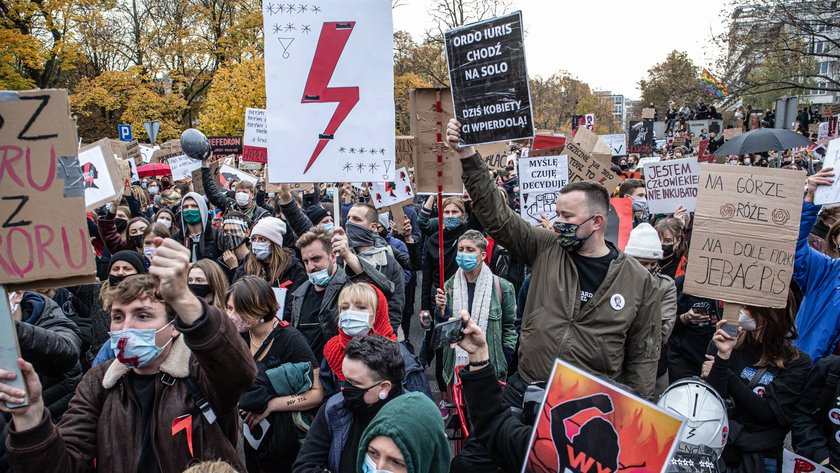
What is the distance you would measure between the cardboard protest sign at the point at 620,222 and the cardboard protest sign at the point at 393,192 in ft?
10.3

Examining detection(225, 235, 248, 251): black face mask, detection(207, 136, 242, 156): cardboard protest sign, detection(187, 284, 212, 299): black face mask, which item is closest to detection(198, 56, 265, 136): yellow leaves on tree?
detection(207, 136, 242, 156): cardboard protest sign

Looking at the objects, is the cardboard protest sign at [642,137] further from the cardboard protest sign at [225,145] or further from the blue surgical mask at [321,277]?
the blue surgical mask at [321,277]

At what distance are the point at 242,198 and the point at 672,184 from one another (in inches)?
211

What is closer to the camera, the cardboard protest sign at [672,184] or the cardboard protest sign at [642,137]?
the cardboard protest sign at [672,184]

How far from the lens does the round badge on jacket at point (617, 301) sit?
10.8ft

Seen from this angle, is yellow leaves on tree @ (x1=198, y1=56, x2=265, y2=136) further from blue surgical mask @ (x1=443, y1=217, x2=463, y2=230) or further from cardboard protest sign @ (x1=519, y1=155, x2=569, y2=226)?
cardboard protest sign @ (x1=519, y1=155, x2=569, y2=226)

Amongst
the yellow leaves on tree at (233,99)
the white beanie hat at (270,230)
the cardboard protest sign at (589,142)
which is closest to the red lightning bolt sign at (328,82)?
the white beanie hat at (270,230)

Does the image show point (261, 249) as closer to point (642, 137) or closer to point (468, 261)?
point (468, 261)

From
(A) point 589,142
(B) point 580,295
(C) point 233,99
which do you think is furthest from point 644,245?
(C) point 233,99

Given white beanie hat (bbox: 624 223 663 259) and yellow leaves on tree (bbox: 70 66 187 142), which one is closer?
white beanie hat (bbox: 624 223 663 259)

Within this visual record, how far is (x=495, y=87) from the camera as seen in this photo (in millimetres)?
3871

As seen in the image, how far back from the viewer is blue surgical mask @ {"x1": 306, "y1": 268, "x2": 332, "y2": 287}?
4750 millimetres

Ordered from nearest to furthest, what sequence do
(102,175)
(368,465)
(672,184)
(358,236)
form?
1. (368,465)
2. (102,175)
3. (358,236)
4. (672,184)

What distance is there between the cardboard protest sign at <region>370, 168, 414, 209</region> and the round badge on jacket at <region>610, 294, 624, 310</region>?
5488 millimetres
